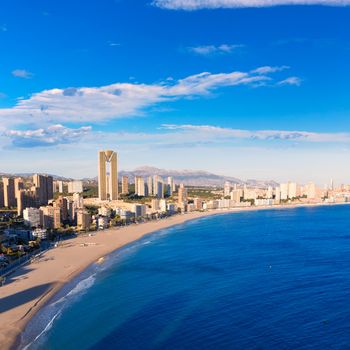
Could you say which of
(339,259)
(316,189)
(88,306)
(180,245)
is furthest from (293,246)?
(316,189)

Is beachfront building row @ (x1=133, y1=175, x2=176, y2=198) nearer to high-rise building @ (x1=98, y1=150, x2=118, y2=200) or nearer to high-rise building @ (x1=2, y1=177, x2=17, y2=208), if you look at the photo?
high-rise building @ (x1=98, y1=150, x2=118, y2=200)

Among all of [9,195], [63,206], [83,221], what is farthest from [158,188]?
[83,221]

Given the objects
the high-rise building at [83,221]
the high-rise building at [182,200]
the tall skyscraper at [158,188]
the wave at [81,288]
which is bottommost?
the wave at [81,288]

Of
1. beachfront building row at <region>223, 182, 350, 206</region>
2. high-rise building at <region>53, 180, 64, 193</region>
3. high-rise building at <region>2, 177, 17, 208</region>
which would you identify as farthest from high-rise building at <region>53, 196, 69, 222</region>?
beachfront building row at <region>223, 182, 350, 206</region>

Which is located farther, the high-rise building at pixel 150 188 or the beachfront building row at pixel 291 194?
the beachfront building row at pixel 291 194

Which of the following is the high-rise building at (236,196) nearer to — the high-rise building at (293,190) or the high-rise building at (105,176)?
the high-rise building at (293,190)

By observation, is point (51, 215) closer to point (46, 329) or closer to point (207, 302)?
point (46, 329)

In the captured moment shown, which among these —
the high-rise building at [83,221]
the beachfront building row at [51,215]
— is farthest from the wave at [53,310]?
the high-rise building at [83,221]

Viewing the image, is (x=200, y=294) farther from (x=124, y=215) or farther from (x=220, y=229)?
(x=124, y=215)
